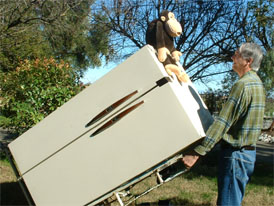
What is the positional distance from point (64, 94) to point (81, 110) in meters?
1.97

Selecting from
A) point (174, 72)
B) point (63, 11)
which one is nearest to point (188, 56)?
point (63, 11)

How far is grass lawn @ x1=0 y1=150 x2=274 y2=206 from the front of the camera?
4.01m

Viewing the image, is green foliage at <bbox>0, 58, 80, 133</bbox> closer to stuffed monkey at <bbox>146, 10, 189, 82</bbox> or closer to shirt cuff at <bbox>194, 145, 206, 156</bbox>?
stuffed monkey at <bbox>146, 10, 189, 82</bbox>

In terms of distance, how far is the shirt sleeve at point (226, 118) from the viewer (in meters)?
2.09

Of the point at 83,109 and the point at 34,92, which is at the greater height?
the point at 34,92

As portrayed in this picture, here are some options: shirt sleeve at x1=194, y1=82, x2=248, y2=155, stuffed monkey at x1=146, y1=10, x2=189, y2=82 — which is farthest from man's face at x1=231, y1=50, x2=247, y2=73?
stuffed monkey at x1=146, y1=10, x2=189, y2=82

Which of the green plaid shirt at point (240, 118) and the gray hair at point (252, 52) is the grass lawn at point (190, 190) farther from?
the gray hair at point (252, 52)

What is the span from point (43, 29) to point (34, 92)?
5.12 meters

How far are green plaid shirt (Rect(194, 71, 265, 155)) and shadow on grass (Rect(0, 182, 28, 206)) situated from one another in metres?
2.74

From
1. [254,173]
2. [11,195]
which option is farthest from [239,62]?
[254,173]

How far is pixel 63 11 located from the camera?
23.5 feet

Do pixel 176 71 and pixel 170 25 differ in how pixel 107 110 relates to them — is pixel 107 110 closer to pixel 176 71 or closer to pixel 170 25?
pixel 176 71

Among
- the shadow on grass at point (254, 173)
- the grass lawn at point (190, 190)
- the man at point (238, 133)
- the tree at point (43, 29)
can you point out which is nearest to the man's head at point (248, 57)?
the man at point (238, 133)

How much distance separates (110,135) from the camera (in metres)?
2.18
